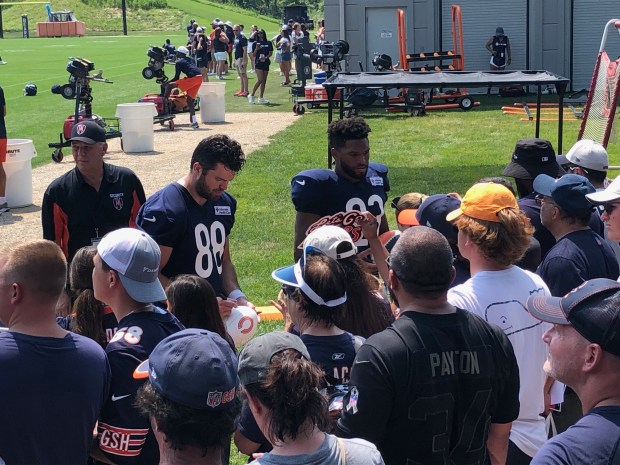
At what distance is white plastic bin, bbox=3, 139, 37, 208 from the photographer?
13.8 meters

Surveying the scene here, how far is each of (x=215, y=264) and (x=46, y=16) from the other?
8792 cm

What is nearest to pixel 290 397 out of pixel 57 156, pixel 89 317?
pixel 89 317

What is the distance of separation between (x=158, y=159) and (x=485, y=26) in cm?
1591

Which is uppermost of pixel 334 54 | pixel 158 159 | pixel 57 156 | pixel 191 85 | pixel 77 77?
pixel 334 54

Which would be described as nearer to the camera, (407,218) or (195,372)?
(195,372)

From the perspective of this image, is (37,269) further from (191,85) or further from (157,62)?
(157,62)

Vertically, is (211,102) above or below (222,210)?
above

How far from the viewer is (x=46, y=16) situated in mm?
88062

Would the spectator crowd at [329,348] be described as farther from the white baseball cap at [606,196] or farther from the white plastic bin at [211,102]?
the white plastic bin at [211,102]

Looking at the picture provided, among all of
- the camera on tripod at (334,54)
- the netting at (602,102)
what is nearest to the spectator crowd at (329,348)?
the netting at (602,102)

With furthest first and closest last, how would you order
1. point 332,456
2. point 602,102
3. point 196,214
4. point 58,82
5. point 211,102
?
point 58,82 < point 211,102 < point 602,102 < point 196,214 < point 332,456

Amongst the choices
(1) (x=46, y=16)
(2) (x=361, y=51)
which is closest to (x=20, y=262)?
(2) (x=361, y=51)

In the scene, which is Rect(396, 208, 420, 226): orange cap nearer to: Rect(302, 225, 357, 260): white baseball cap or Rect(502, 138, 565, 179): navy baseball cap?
Rect(502, 138, 565, 179): navy baseball cap

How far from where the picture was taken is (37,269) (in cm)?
378
